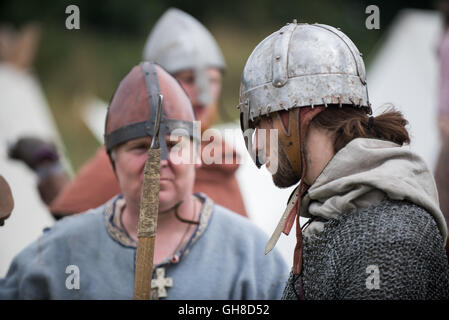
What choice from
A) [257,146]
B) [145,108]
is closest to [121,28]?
[145,108]

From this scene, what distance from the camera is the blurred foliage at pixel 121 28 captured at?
15297mm

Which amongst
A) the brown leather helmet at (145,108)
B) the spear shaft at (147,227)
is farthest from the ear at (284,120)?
the brown leather helmet at (145,108)

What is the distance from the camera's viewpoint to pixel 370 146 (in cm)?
264

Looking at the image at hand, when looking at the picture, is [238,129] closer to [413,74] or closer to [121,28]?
[413,74]

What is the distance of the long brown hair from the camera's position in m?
2.69

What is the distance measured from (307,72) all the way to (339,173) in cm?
38

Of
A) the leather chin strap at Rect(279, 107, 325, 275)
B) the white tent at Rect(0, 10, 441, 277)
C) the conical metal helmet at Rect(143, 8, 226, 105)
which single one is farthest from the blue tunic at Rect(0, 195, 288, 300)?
the conical metal helmet at Rect(143, 8, 226, 105)

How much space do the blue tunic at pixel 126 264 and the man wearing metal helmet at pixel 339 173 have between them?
0.59 meters

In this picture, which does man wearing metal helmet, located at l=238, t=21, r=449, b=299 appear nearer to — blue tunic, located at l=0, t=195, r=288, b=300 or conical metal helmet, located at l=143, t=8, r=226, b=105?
blue tunic, located at l=0, t=195, r=288, b=300

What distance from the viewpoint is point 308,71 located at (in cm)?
271

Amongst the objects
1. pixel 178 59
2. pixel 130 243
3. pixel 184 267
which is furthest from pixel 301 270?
pixel 178 59

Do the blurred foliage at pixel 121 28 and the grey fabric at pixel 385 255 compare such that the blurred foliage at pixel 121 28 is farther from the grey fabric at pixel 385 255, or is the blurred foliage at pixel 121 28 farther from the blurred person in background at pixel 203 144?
the grey fabric at pixel 385 255
